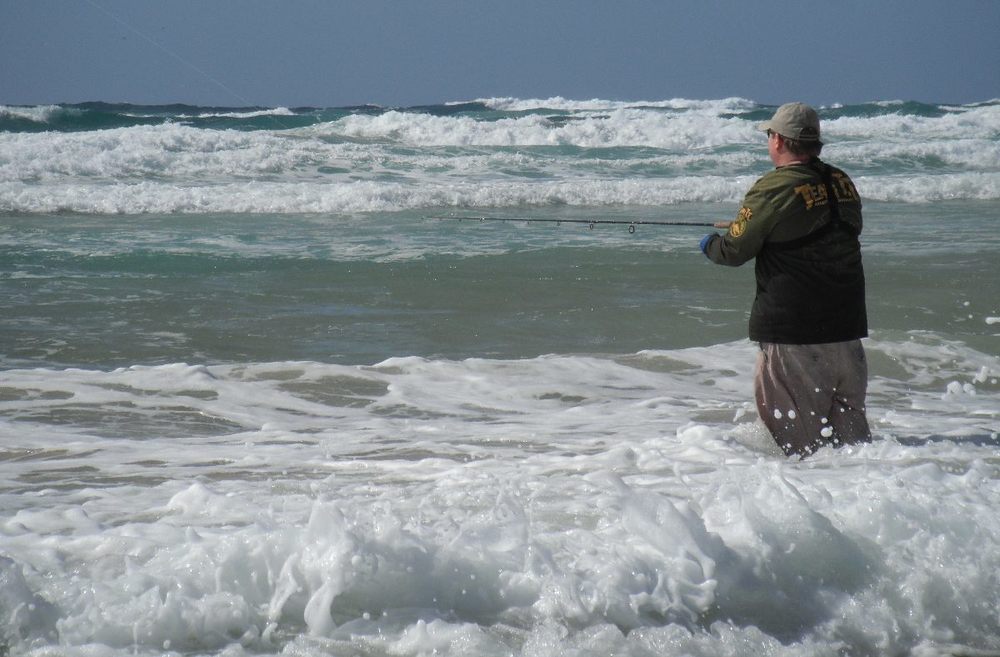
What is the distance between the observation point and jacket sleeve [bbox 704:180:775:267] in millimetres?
4090

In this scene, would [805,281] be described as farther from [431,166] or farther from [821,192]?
[431,166]

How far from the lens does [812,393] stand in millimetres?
4336

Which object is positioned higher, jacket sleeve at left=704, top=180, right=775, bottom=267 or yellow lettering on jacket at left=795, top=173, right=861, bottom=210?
yellow lettering on jacket at left=795, top=173, right=861, bottom=210

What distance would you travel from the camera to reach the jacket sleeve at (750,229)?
4090 mm

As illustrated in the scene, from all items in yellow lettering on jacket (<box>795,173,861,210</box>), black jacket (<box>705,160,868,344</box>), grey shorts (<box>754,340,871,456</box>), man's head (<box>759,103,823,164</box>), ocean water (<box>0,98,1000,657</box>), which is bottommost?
ocean water (<box>0,98,1000,657</box>)

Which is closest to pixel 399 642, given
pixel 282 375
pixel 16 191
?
pixel 282 375

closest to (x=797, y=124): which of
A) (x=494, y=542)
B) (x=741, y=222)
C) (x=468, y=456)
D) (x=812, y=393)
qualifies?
(x=741, y=222)

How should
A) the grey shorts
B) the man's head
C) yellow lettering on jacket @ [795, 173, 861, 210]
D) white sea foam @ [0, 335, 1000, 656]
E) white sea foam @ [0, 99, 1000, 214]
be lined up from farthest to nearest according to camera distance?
1. white sea foam @ [0, 99, 1000, 214]
2. the grey shorts
3. the man's head
4. yellow lettering on jacket @ [795, 173, 861, 210]
5. white sea foam @ [0, 335, 1000, 656]

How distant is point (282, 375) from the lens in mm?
6258

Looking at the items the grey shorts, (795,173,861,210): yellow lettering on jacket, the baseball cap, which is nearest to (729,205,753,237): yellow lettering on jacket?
(795,173,861,210): yellow lettering on jacket

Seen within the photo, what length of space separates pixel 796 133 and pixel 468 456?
1810 millimetres

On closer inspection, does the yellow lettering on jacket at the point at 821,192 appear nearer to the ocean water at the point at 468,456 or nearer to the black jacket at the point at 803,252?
the black jacket at the point at 803,252

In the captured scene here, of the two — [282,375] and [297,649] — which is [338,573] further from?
[282,375]

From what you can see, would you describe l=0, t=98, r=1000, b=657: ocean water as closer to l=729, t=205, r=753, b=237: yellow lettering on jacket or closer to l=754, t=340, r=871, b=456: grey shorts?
l=754, t=340, r=871, b=456: grey shorts
